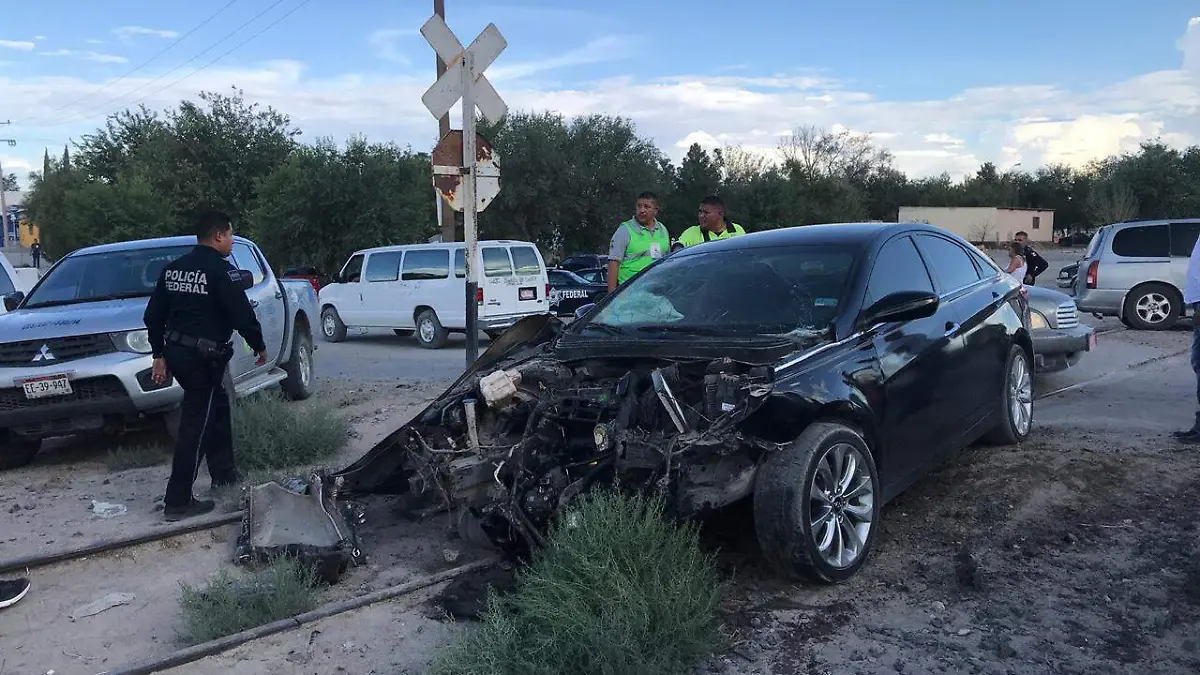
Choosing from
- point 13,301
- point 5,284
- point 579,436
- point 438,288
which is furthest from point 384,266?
point 579,436

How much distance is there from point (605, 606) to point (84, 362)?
494 centimetres

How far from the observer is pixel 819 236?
209 inches

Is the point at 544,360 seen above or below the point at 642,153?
below

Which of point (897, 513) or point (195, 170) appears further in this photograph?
point (195, 170)

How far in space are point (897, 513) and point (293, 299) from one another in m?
6.86

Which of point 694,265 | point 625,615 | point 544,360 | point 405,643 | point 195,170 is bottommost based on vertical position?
point 405,643

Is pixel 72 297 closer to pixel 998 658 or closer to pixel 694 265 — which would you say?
pixel 694 265

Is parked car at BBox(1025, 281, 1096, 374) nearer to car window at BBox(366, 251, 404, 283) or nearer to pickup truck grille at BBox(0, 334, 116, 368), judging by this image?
pickup truck grille at BBox(0, 334, 116, 368)

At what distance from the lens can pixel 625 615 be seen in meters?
3.33

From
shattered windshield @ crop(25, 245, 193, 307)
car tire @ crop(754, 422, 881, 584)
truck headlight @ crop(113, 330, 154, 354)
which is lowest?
car tire @ crop(754, 422, 881, 584)

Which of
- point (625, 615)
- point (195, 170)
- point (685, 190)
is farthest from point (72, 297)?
point (685, 190)

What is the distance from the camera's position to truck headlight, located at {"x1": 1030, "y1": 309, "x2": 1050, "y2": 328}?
840cm

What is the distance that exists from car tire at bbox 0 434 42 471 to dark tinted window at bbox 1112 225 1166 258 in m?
14.4

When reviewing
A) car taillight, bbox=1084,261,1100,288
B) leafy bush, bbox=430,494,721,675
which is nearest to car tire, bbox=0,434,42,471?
leafy bush, bbox=430,494,721,675
